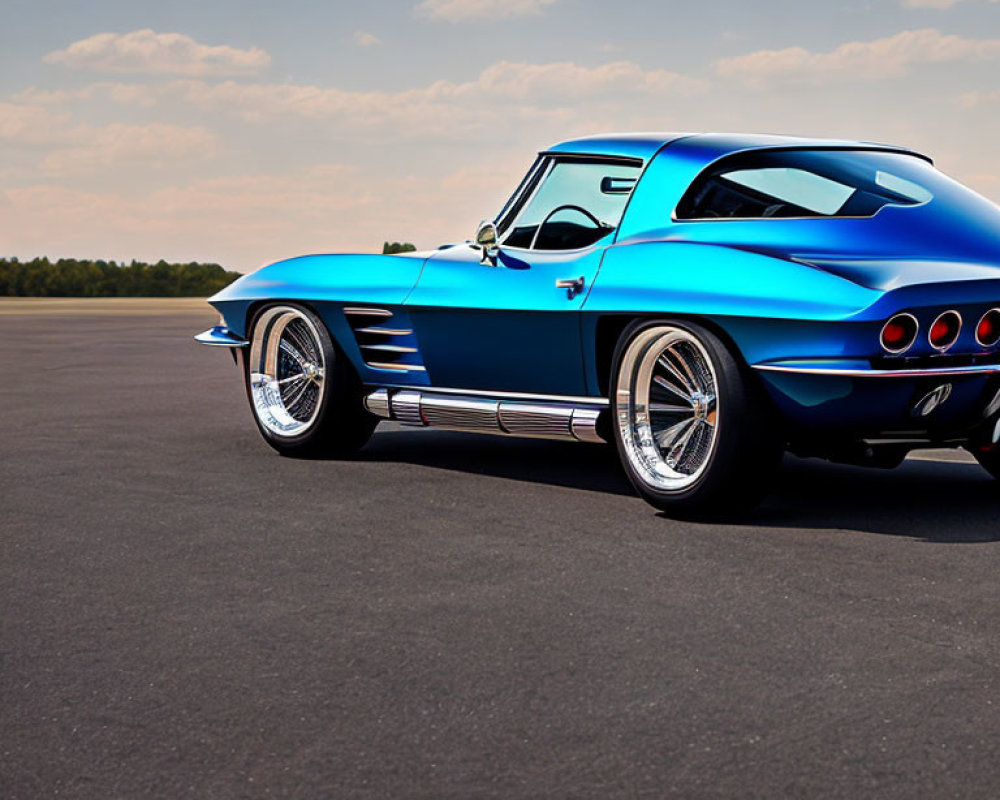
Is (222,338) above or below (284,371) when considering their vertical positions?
above

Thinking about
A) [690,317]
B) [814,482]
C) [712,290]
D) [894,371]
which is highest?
[712,290]

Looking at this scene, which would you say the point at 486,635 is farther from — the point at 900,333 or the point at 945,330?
the point at 945,330

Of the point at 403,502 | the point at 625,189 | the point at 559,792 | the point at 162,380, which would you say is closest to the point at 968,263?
the point at 625,189

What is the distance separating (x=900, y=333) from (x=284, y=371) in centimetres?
387

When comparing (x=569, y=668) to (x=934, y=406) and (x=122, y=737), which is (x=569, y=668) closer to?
(x=122, y=737)

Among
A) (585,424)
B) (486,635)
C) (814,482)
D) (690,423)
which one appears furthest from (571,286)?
(486,635)

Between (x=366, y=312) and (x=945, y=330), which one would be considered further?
(x=366, y=312)

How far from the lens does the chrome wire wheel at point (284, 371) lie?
8.11 meters

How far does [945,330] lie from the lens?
555 centimetres

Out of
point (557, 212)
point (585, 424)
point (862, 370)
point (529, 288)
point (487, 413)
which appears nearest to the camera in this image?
point (862, 370)

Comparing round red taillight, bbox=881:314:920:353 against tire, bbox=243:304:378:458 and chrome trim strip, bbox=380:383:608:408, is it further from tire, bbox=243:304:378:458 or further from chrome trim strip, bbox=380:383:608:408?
tire, bbox=243:304:378:458

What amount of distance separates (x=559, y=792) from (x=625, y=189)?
4.39 metres

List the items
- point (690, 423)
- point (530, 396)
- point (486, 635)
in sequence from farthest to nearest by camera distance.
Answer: point (530, 396)
point (690, 423)
point (486, 635)

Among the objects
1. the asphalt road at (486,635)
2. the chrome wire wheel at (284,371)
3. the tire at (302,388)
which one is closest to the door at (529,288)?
the asphalt road at (486,635)
